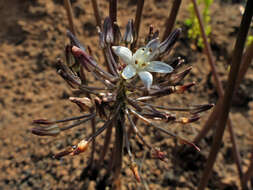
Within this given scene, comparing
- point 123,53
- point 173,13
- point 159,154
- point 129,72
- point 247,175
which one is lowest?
point 247,175

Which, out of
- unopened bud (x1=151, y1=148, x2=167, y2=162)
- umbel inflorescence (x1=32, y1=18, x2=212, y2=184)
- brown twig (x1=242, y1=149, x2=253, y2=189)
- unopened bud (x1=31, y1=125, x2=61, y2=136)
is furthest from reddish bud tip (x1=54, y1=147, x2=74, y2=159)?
brown twig (x1=242, y1=149, x2=253, y2=189)

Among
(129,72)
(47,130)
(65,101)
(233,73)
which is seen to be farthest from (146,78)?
(65,101)

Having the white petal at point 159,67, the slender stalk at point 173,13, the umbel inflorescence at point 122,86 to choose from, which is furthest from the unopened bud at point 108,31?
the slender stalk at point 173,13

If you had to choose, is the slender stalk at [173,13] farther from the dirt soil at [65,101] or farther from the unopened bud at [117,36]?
the unopened bud at [117,36]

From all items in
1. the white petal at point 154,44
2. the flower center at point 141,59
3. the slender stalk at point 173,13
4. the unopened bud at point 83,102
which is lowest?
the unopened bud at point 83,102

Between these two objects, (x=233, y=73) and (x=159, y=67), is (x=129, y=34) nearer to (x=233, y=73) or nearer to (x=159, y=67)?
(x=159, y=67)

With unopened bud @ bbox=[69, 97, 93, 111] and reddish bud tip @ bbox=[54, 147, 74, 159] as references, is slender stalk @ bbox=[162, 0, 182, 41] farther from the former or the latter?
reddish bud tip @ bbox=[54, 147, 74, 159]
